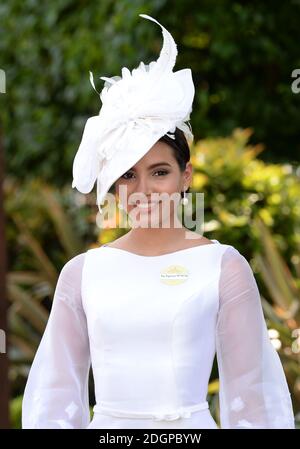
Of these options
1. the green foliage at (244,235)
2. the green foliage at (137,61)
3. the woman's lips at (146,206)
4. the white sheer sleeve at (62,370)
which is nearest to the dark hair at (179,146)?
the woman's lips at (146,206)

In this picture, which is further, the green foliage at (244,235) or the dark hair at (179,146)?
the green foliage at (244,235)

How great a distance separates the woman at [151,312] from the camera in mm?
2254

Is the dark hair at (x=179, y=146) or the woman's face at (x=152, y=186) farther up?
the dark hair at (x=179, y=146)

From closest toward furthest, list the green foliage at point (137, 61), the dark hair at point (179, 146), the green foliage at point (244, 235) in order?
the dark hair at point (179, 146) < the green foliage at point (244, 235) < the green foliage at point (137, 61)

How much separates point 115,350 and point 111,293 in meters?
0.13

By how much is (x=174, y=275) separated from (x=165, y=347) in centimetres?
16

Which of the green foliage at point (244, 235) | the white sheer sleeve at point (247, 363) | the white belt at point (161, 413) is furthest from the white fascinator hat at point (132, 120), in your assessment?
the green foliage at point (244, 235)

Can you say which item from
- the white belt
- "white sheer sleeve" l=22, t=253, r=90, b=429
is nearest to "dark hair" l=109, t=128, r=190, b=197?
"white sheer sleeve" l=22, t=253, r=90, b=429

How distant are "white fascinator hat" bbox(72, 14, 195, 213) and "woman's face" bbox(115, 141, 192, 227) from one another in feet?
0.14

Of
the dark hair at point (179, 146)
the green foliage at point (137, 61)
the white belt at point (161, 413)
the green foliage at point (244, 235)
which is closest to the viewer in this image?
the white belt at point (161, 413)

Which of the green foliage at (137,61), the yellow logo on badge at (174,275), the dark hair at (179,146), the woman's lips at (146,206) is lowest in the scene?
the yellow logo on badge at (174,275)

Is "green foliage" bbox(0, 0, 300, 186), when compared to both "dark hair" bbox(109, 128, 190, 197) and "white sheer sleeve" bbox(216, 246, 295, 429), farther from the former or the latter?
"white sheer sleeve" bbox(216, 246, 295, 429)

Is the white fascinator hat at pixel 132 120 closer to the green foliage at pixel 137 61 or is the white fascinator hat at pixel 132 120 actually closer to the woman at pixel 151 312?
the woman at pixel 151 312

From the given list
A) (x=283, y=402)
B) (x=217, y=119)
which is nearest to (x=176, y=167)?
(x=283, y=402)
